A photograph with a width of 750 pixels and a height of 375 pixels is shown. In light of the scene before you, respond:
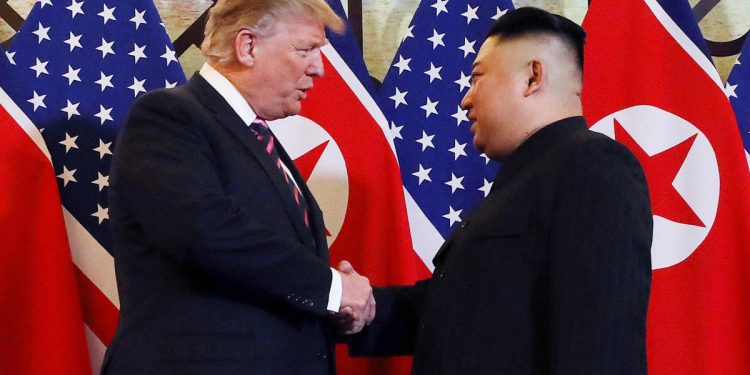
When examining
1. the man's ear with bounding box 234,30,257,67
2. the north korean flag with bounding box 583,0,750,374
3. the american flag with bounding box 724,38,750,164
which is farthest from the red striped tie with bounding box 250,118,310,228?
the american flag with bounding box 724,38,750,164

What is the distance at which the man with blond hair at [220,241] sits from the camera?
5.43 ft

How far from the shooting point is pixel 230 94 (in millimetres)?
1907

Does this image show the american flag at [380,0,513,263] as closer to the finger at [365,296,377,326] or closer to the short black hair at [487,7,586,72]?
the finger at [365,296,377,326]

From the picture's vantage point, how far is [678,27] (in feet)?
8.20

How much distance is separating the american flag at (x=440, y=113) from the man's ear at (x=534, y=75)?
756 millimetres

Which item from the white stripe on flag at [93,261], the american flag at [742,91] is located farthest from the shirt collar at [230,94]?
the american flag at [742,91]

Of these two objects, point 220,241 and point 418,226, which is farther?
point 418,226

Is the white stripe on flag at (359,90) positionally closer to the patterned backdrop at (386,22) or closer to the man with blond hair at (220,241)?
the patterned backdrop at (386,22)

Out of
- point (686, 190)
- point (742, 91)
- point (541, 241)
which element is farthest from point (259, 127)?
point (742, 91)

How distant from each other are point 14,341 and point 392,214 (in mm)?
942

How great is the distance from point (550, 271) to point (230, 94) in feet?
2.45

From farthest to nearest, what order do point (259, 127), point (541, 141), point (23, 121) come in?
point (23, 121) < point (259, 127) < point (541, 141)

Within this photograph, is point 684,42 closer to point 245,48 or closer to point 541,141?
point 541,141

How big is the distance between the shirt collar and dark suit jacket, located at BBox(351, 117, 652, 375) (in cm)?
48
